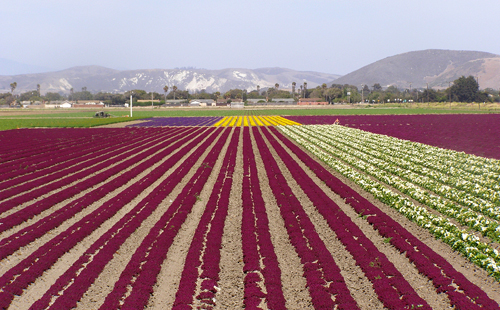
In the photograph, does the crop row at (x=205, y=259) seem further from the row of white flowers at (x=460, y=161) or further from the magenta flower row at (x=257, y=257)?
the row of white flowers at (x=460, y=161)

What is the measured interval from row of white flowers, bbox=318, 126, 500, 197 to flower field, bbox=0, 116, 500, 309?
0.43 feet

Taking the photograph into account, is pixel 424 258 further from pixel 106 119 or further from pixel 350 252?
pixel 106 119

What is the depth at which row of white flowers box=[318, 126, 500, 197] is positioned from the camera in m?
18.2

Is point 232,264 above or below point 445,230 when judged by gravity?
below

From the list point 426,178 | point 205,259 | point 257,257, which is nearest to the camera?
point 205,259

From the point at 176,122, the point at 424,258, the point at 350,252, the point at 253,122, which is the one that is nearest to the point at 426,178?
the point at 424,258

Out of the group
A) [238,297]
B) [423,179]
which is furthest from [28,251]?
[423,179]

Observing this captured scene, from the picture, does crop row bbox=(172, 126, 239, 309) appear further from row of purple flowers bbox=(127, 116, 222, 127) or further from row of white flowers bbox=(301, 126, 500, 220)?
row of purple flowers bbox=(127, 116, 222, 127)

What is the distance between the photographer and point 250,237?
12.6m

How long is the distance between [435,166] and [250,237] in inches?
605

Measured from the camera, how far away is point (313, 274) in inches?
391

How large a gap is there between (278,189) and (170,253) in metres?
8.32

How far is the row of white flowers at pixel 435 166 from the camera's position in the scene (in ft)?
59.7

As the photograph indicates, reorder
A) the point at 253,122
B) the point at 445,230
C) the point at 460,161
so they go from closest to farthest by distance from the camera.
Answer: the point at 445,230 < the point at 460,161 < the point at 253,122
